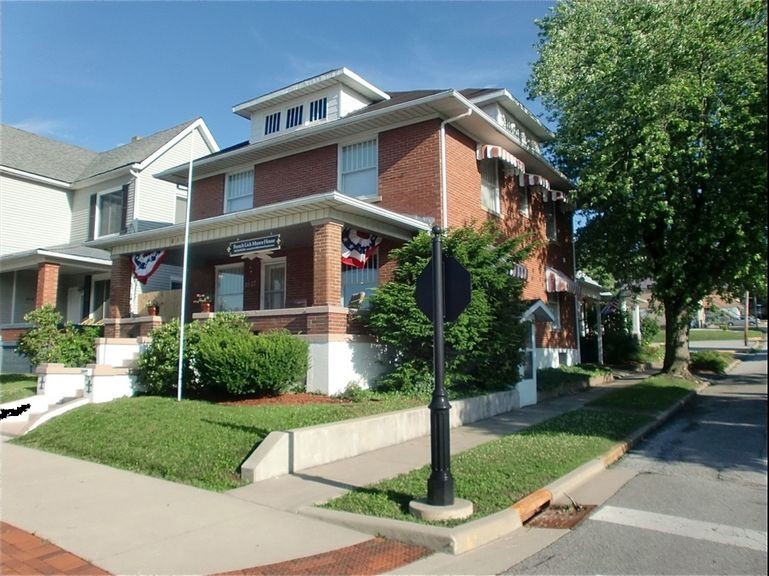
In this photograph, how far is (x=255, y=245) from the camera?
12688mm

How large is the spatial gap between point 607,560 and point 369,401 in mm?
6243

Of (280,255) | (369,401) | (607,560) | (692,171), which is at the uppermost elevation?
(692,171)

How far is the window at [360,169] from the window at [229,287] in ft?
13.5

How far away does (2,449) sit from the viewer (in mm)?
8891

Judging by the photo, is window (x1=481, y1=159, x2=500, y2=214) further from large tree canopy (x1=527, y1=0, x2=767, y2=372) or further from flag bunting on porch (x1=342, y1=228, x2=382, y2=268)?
flag bunting on porch (x1=342, y1=228, x2=382, y2=268)

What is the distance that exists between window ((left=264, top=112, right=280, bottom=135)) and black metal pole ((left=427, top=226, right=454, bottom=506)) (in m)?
13.1

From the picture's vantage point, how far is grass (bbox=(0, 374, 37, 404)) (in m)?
12.3

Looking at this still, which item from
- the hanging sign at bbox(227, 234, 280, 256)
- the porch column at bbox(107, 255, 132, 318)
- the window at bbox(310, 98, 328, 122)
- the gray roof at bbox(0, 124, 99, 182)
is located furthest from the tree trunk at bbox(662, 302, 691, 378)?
the gray roof at bbox(0, 124, 99, 182)

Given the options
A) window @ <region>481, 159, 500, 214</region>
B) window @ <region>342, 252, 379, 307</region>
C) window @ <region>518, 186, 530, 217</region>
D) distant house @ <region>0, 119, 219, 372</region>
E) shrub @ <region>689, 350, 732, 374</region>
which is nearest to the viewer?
window @ <region>342, 252, 379, 307</region>

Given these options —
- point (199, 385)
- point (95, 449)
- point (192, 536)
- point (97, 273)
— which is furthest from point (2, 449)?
point (97, 273)

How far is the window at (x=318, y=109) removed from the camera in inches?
664

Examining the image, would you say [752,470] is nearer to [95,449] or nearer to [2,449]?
[95,449]

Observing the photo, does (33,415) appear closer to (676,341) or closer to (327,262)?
(327,262)

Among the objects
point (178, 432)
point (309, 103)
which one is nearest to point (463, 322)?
point (178, 432)
